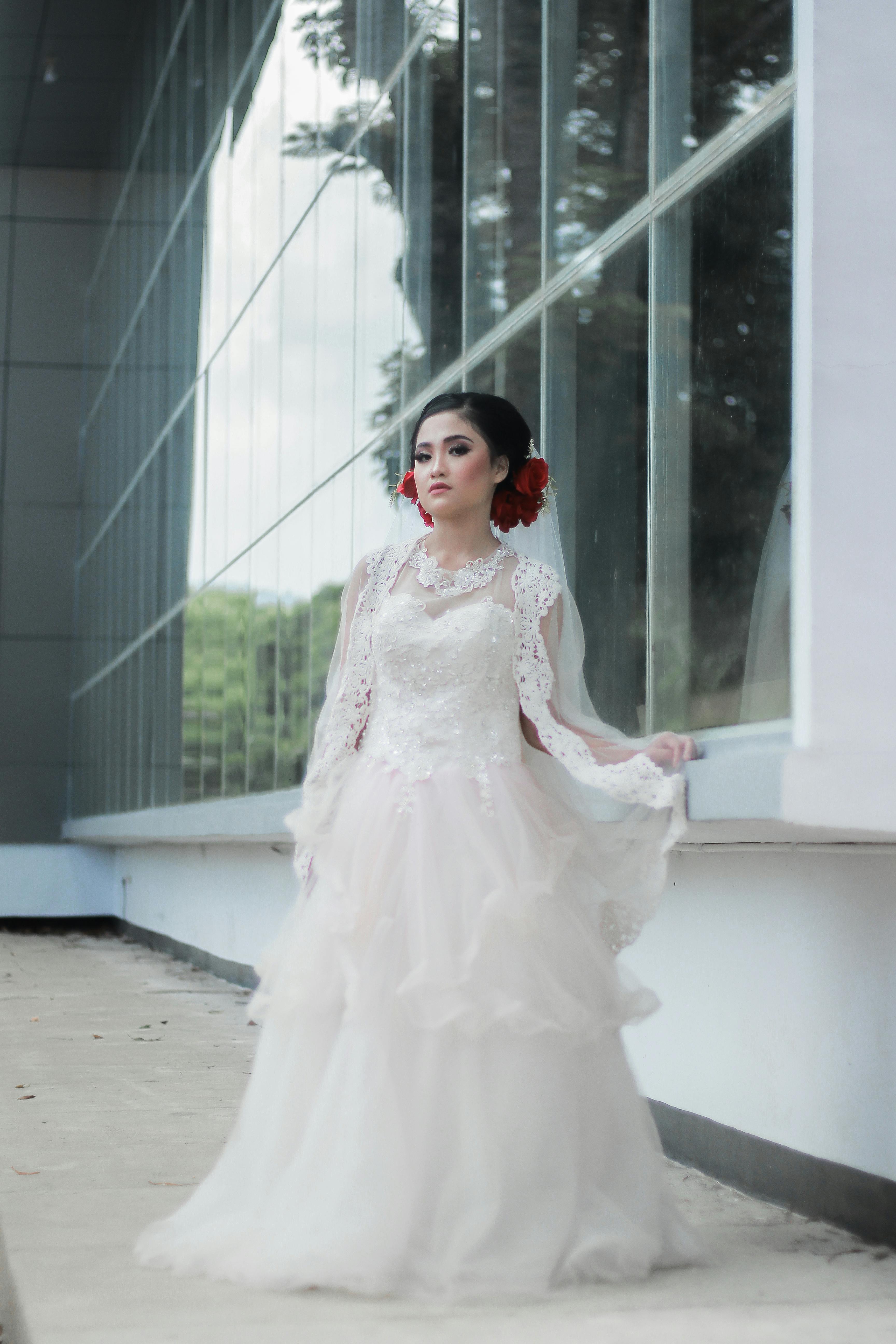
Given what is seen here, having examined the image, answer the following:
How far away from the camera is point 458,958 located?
11.4 ft

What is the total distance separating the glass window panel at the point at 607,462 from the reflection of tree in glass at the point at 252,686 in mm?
2944

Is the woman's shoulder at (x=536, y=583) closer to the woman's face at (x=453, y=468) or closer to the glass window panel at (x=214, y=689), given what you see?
the woman's face at (x=453, y=468)

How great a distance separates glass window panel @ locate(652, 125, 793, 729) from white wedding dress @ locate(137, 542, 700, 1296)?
0.72 meters

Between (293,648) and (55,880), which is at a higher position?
(293,648)

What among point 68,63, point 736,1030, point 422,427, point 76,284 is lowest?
point 736,1030

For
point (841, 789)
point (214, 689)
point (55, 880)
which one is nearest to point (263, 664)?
point (214, 689)

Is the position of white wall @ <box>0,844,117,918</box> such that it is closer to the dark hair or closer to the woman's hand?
the dark hair

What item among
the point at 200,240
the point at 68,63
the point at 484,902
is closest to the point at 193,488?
the point at 200,240

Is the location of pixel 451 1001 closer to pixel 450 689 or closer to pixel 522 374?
pixel 450 689

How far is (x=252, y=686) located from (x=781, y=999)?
7212 millimetres

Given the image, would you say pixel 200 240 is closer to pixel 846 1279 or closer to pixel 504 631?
pixel 504 631

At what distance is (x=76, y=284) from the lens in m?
20.1

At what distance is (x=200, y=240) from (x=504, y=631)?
429 inches

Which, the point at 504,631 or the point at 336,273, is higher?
the point at 336,273
